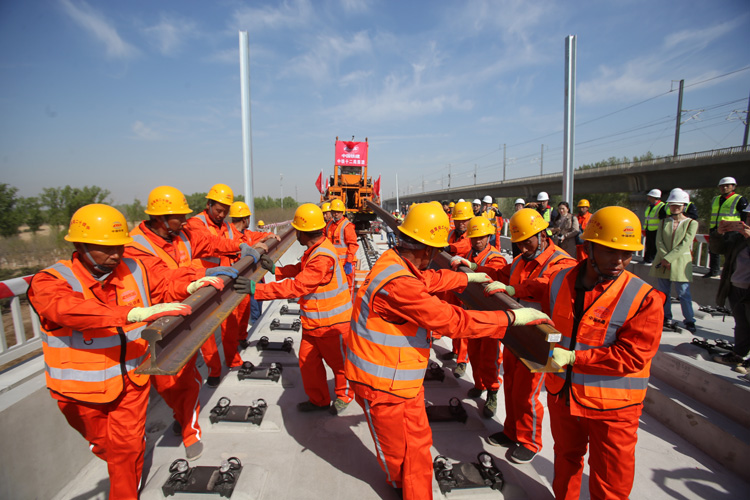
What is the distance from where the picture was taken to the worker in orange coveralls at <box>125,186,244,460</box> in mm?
3010

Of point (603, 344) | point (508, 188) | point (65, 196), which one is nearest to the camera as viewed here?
point (603, 344)

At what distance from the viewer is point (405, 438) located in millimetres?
2344

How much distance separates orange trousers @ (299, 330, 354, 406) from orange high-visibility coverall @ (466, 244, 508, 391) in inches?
55.4

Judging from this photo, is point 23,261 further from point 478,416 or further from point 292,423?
point 478,416

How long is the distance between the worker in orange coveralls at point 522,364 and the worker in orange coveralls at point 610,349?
25.3 inches

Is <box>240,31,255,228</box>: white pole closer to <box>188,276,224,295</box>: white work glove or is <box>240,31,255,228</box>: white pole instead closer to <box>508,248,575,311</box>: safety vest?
<box>188,276,224,295</box>: white work glove

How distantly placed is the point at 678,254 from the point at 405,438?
5.20 meters

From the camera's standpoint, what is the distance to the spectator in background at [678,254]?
501 centimetres

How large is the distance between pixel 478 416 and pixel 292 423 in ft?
6.12

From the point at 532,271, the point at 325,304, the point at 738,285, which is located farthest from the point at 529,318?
the point at 738,285

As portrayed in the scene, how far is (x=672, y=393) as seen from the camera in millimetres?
3445

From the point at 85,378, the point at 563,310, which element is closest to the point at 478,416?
the point at 563,310

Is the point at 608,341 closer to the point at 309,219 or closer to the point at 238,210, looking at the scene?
the point at 309,219

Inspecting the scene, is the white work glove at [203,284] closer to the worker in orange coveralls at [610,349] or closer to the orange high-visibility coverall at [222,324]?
the orange high-visibility coverall at [222,324]
